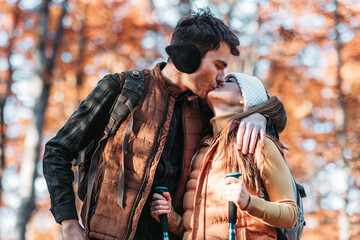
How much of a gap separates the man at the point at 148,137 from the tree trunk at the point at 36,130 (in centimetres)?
564

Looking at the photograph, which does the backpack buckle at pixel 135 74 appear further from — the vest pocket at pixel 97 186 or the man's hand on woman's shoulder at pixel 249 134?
the man's hand on woman's shoulder at pixel 249 134

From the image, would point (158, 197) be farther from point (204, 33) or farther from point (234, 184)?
point (204, 33)

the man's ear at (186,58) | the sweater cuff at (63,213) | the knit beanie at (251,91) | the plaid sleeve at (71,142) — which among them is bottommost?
the sweater cuff at (63,213)

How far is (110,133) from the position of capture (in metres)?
3.04

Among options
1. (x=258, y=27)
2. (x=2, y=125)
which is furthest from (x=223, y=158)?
(x=2, y=125)

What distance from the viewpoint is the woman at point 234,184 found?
Answer: 2.65 m

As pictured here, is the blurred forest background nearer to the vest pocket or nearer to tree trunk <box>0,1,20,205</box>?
tree trunk <box>0,1,20,205</box>

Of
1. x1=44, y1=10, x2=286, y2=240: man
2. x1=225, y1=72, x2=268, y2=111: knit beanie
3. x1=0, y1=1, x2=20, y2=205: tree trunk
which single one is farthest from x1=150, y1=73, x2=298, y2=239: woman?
x1=0, y1=1, x2=20, y2=205: tree trunk

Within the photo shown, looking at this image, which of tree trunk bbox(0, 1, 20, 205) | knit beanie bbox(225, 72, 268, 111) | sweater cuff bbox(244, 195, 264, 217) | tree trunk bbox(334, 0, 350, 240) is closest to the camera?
sweater cuff bbox(244, 195, 264, 217)

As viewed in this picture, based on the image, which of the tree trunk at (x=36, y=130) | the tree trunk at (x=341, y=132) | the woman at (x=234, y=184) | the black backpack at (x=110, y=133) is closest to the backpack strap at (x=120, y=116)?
the black backpack at (x=110, y=133)

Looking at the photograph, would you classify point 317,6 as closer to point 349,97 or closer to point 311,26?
point 311,26

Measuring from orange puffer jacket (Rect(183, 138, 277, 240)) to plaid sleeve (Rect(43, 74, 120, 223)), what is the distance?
2.48 feet

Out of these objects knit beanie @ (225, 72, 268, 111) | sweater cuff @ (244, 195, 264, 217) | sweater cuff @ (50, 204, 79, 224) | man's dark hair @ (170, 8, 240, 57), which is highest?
man's dark hair @ (170, 8, 240, 57)

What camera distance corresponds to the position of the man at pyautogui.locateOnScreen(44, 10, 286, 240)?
2855 mm
